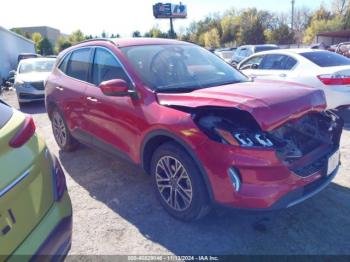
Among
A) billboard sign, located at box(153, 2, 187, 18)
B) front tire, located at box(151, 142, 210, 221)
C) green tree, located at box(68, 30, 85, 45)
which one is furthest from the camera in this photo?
green tree, located at box(68, 30, 85, 45)

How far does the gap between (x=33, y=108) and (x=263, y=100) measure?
31.3 feet

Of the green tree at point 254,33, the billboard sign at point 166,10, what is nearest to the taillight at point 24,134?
the billboard sign at point 166,10

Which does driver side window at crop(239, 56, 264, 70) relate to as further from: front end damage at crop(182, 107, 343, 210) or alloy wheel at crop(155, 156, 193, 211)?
alloy wheel at crop(155, 156, 193, 211)

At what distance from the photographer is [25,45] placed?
36375mm

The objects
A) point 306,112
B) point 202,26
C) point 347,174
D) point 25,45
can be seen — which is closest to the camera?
point 306,112

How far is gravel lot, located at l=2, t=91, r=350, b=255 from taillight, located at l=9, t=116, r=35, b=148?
50.8 inches

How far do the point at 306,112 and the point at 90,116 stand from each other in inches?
102

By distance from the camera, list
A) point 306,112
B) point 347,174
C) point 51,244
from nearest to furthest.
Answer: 1. point 51,244
2. point 306,112
3. point 347,174

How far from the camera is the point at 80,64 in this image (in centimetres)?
453

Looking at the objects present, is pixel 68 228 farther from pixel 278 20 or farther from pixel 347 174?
pixel 278 20

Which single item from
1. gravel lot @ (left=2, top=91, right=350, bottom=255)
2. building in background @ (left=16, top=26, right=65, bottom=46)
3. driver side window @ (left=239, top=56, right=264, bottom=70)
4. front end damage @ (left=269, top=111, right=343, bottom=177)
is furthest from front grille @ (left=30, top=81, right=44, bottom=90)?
building in background @ (left=16, top=26, right=65, bottom=46)

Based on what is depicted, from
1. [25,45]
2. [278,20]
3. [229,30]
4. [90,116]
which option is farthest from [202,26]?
[90,116]

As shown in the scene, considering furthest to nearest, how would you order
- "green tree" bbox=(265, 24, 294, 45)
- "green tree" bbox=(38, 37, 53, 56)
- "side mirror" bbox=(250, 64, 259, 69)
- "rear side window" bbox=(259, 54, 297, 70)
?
"green tree" bbox=(38, 37, 53, 56), "green tree" bbox=(265, 24, 294, 45), "side mirror" bbox=(250, 64, 259, 69), "rear side window" bbox=(259, 54, 297, 70)

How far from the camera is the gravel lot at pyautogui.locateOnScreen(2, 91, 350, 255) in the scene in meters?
2.74
